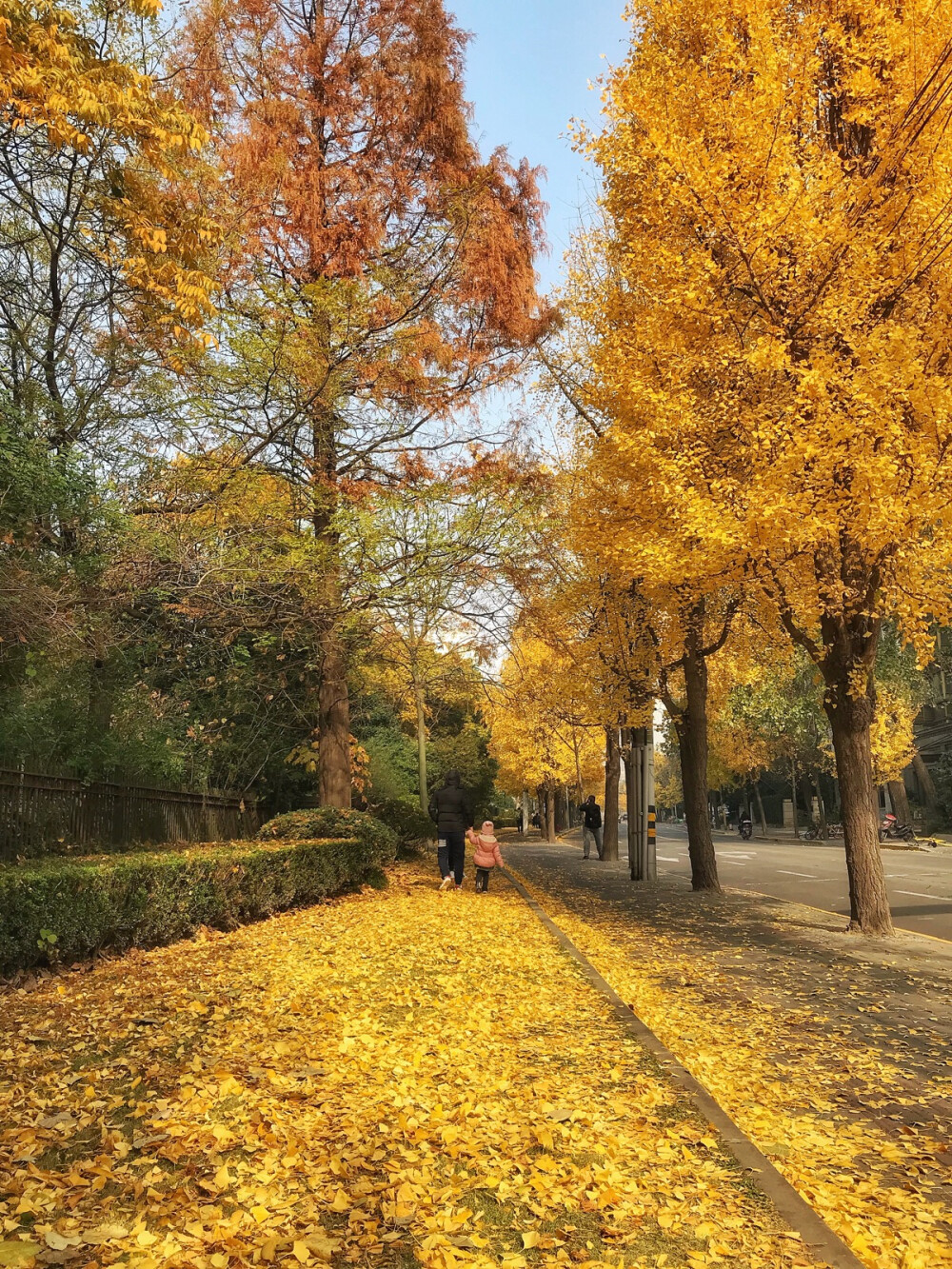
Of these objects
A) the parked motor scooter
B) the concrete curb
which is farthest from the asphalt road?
the concrete curb

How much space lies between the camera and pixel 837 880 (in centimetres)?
1819

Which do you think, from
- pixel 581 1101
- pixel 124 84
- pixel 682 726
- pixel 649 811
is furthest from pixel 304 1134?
pixel 649 811

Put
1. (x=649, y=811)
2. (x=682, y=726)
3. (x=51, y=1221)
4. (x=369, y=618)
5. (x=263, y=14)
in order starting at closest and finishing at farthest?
(x=51, y=1221), (x=369, y=618), (x=263, y=14), (x=682, y=726), (x=649, y=811)

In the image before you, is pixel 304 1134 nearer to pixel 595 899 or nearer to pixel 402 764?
pixel 595 899

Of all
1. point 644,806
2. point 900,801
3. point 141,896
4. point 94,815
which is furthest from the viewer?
point 900,801

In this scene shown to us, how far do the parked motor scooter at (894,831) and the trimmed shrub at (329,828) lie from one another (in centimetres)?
2485

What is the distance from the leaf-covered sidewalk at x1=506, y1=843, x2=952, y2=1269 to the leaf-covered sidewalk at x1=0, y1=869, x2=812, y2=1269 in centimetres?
42

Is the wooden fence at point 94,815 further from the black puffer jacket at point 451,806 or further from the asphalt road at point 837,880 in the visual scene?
the asphalt road at point 837,880

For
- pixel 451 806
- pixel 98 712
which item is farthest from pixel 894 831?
pixel 98 712

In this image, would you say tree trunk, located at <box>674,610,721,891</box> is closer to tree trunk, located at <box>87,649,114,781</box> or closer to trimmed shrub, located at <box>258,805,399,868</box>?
trimmed shrub, located at <box>258,805,399,868</box>

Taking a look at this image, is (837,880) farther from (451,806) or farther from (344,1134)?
(344,1134)

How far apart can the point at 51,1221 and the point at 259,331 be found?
382 inches

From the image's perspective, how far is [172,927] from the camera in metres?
8.49

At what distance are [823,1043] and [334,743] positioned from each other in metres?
10.9
